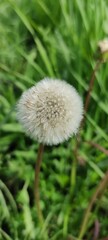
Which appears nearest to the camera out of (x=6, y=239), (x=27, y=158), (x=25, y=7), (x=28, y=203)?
(x=6, y=239)

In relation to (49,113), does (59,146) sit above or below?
above

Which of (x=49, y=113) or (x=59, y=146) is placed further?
(x=59, y=146)

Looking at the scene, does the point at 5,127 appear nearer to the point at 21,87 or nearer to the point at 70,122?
the point at 21,87

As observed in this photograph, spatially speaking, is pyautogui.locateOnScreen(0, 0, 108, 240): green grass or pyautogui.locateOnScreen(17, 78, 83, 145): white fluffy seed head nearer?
pyautogui.locateOnScreen(17, 78, 83, 145): white fluffy seed head

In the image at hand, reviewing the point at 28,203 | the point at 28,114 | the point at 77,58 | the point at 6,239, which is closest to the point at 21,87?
the point at 77,58
